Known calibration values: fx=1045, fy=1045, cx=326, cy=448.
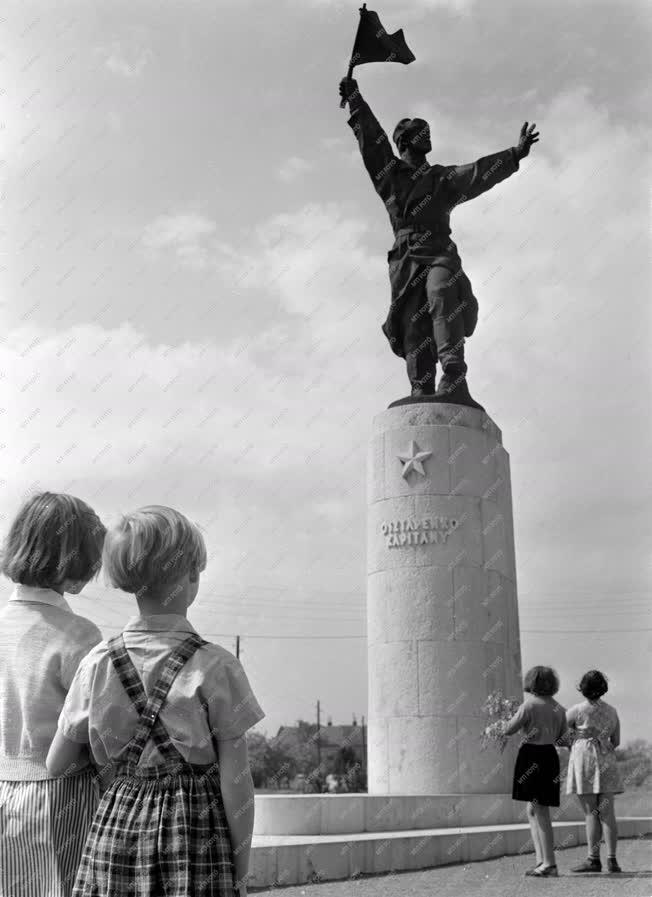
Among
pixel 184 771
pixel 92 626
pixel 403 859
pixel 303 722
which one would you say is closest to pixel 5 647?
pixel 92 626

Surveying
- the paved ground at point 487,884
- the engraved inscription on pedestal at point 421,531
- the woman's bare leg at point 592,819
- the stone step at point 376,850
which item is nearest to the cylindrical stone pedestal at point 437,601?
the engraved inscription on pedestal at point 421,531

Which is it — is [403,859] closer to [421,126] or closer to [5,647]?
[5,647]

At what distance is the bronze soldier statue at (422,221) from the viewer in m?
11.7

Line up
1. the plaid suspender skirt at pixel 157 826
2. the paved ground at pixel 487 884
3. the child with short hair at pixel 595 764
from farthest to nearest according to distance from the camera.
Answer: the child with short hair at pixel 595 764
the paved ground at pixel 487 884
the plaid suspender skirt at pixel 157 826

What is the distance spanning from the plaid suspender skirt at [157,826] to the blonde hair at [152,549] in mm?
182

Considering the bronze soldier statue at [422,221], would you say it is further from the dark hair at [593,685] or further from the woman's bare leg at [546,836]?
the woman's bare leg at [546,836]

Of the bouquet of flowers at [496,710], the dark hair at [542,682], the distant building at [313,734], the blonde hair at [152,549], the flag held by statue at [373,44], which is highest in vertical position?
the flag held by statue at [373,44]

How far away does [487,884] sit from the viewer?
6.50 metres

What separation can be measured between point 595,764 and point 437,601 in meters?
3.85

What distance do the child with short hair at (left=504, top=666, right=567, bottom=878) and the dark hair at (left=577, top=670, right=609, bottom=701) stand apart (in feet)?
0.91

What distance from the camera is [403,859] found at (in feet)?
23.7

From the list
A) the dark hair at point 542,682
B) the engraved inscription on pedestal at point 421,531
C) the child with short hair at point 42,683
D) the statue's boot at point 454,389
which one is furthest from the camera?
the statue's boot at point 454,389

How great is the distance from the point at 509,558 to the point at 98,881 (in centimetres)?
909

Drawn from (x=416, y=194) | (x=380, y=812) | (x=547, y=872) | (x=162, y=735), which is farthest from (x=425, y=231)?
(x=162, y=735)
